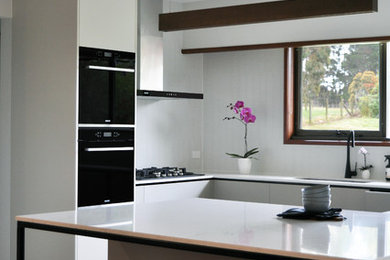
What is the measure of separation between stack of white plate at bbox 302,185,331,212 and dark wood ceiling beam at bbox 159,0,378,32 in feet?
4.90

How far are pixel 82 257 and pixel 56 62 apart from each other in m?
1.56

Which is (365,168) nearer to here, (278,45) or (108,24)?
(278,45)

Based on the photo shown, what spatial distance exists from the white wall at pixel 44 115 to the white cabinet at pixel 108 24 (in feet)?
0.32

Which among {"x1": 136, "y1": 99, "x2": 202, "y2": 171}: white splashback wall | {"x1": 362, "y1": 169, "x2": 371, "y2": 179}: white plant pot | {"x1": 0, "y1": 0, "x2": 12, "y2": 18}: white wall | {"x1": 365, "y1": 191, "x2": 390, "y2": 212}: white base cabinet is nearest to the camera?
{"x1": 365, "y1": 191, "x2": 390, "y2": 212}: white base cabinet

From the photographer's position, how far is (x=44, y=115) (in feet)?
17.8

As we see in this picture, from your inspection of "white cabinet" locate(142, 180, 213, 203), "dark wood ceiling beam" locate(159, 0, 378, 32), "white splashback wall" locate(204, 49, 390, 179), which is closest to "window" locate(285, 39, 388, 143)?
Result: "white splashback wall" locate(204, 49, 390, 179)

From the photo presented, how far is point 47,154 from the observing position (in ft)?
17.7

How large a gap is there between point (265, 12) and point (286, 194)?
1.85 metres

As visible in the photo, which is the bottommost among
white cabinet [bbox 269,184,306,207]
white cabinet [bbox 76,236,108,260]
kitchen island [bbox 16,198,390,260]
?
white cabinet [bbox 76,236,108,260]

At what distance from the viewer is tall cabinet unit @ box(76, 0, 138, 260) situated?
523cm

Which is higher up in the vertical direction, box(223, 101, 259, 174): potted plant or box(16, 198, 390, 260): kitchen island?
box(223, 101, 259, 174): potted plant

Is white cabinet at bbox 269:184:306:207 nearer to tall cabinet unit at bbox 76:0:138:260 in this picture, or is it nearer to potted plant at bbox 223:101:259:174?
potted plant at bbox 223:101:259:174

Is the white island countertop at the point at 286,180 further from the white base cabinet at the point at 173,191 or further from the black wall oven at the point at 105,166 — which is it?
the black wall oven at the point at 105,166

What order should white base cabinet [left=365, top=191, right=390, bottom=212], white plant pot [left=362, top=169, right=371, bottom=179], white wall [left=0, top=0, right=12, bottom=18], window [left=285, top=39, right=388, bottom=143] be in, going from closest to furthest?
white base cabinet [left=365, top=191, right=390, bottom=212]
white wall [left=0, top=0, right=12, bottom=18]
white plant pot [left=362, top=169, right=371, bottom=179]
window [left=285, top=39, right=388, bottom=143]
